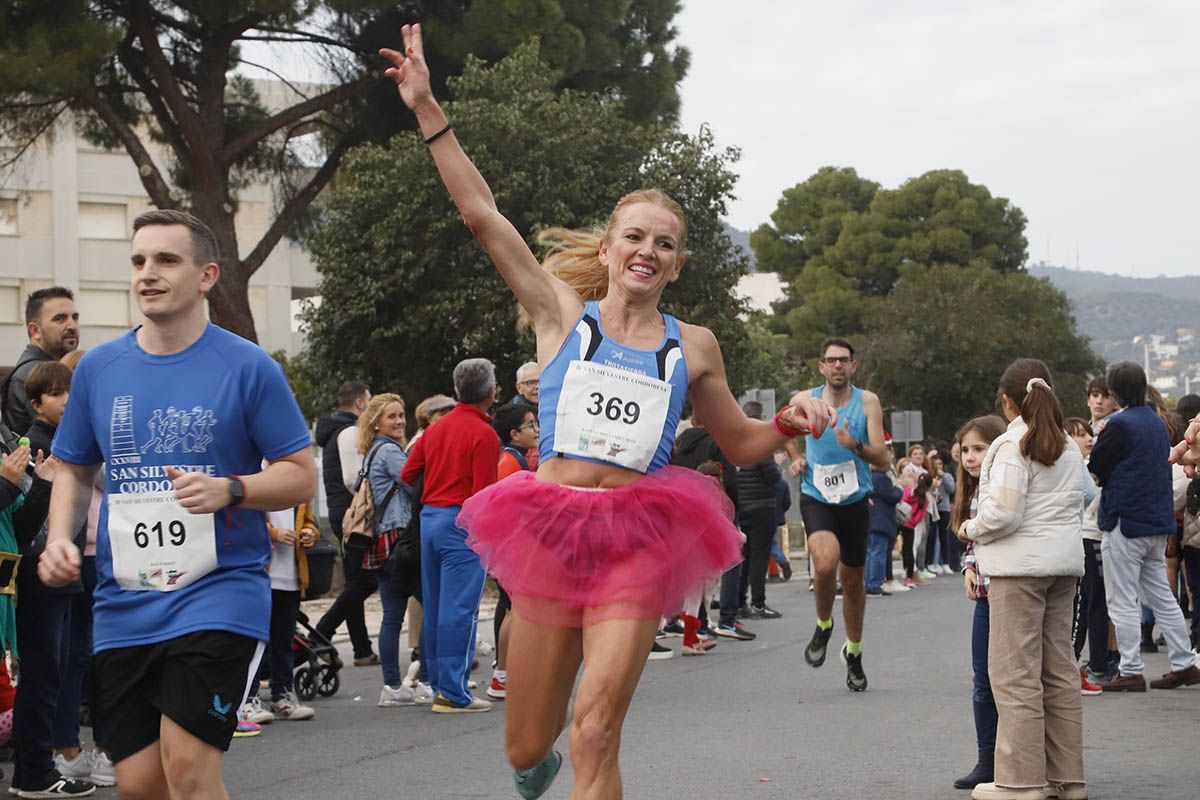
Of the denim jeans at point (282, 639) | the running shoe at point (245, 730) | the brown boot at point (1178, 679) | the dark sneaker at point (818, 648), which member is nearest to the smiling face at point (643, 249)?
the running shoe at point (245, 730)

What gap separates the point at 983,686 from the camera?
754 centimetres

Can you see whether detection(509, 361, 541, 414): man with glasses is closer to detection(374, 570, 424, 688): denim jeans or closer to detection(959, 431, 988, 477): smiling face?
detection(374, 570, 424, 688): denim jeans

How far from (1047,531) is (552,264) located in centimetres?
261

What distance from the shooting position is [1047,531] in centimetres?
720

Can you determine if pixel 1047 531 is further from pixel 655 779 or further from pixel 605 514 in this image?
pixel 605 514

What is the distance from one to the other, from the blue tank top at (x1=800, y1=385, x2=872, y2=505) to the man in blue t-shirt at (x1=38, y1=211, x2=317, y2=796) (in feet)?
20.5

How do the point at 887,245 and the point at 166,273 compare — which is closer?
the point at 166,273

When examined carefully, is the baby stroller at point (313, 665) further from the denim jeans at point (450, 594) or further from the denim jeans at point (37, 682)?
the denim jeans at point (37, 682)

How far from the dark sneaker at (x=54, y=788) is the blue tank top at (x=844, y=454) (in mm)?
5032

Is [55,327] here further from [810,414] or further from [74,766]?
[810,414]

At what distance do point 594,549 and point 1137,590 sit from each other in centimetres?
706

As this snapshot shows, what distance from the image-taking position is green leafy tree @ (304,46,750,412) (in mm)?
28141

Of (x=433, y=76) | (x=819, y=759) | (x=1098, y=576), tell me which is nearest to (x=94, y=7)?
(x=433, y=76)

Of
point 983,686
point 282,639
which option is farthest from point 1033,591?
point 282,639
